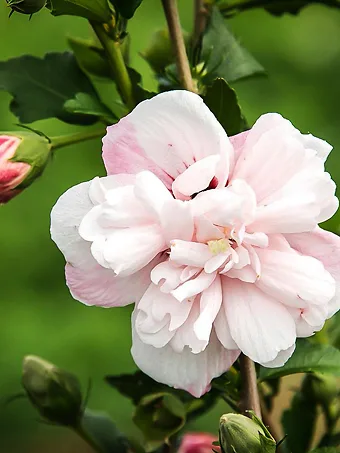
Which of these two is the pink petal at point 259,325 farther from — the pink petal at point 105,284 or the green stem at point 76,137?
the green stem at point 76,137

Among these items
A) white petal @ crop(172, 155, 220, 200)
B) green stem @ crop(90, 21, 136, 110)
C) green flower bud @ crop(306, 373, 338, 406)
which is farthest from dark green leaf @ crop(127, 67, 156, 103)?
green flower bud @ crop(306, 373, 338, 406)

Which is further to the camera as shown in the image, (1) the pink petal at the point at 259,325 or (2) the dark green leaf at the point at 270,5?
(2) the dark green leaf at the point at 270,5

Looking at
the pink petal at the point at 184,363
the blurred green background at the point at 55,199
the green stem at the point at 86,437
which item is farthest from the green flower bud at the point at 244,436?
the blurred green background at the point at 55,199

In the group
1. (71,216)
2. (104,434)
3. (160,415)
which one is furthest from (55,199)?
(71,216)

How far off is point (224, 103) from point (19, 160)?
13 cm

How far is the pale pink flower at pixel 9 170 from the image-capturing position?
48 cm

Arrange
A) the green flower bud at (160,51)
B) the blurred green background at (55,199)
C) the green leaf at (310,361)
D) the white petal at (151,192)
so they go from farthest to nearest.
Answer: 1. the blurred green background at (55,199)
2. the green flower bud at (160,51)
3. the green leaf at (310,361)
4. the white petal at (151,192)

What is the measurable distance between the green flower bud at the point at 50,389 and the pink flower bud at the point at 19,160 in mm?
161

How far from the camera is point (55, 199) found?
1.55 metres

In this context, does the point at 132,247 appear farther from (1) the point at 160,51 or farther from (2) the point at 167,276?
(1) the point at 160,51

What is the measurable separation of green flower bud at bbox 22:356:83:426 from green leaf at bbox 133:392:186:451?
0.07 m

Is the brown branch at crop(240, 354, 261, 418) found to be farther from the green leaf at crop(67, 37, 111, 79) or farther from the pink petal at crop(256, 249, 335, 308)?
the green leaf at crop(67, 37, 111, 79)

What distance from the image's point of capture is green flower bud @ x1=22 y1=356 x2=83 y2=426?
0.59 metres

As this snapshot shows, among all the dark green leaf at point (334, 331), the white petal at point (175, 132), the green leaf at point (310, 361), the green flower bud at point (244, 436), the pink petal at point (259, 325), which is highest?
the white petal at point (175, 132)
